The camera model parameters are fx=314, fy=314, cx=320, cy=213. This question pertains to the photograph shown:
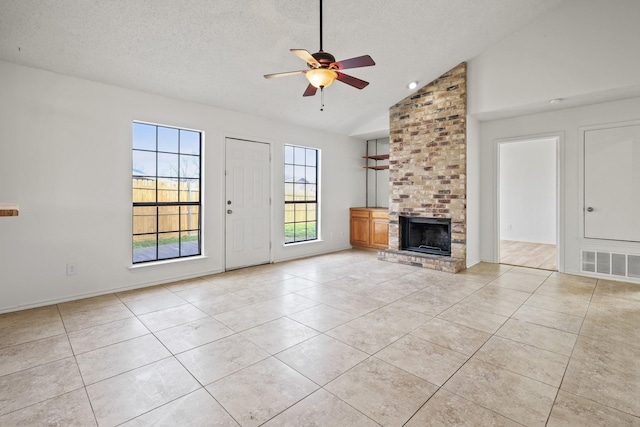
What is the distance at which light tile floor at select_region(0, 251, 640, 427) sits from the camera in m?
1.80

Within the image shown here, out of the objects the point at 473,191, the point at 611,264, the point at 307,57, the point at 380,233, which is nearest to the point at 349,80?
the point at 307,57

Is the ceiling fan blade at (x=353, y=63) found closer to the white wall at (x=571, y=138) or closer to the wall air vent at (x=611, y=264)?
the white wall at (x=571, y=138)

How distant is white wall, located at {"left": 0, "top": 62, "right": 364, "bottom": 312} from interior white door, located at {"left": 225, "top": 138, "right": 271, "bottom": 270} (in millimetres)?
350

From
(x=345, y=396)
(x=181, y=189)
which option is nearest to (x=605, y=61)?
(x=345, y=396)

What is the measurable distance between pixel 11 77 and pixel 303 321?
3931 millimetres

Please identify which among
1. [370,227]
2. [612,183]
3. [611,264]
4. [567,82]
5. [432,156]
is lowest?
[611,264]

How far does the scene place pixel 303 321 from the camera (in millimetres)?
3080

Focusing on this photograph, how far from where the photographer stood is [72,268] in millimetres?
3678

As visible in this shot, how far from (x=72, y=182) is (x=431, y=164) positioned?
16.8 ft

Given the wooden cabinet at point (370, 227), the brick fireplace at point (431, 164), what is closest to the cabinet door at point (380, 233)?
the wooden cabinet at point (370, 227)

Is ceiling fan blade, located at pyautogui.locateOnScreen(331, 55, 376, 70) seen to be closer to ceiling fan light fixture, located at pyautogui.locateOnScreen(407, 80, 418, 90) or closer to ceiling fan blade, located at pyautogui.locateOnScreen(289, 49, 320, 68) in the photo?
ceiling fan blade, located at pyautogui.locateOnScreen(289, 49, 320, 68)

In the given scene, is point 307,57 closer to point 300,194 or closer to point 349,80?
point 349,80

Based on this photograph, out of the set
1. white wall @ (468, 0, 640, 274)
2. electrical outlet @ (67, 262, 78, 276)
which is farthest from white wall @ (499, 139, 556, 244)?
electrical outlet @ (67, 262, 78, 276)

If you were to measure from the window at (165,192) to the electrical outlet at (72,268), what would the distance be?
67cm
